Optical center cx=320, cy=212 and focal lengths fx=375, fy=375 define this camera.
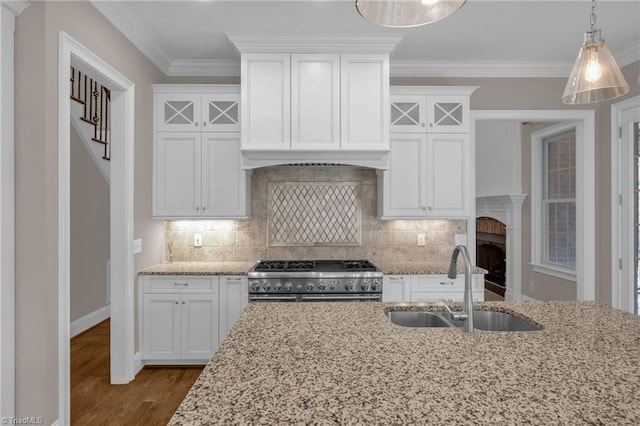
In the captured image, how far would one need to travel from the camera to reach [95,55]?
8.25 feet

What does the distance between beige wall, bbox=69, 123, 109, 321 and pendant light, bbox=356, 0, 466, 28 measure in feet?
12.7

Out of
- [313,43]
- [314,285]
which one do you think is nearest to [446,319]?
[314,285]

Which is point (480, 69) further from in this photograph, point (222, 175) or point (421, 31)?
point (222, 175)

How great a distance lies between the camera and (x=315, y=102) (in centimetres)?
323

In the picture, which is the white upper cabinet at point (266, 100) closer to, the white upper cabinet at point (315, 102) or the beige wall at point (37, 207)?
the white upper cabinet at point (315, 102)

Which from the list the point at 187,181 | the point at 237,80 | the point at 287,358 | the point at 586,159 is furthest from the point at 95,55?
the point at 586,159

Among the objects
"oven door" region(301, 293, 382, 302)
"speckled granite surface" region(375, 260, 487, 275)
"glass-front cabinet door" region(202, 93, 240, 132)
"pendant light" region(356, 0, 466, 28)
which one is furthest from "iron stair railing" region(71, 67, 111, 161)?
"pendant light" region(356, 0, 466, 28)

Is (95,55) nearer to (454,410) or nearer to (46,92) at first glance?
(46,92)

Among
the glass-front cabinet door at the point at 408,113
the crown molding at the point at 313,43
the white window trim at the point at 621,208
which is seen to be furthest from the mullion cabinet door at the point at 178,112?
the white window trim at the point at 621,208

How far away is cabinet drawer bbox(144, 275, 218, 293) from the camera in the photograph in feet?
10.4

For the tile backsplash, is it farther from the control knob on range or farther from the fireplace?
the fireplace

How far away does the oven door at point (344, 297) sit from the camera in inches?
122

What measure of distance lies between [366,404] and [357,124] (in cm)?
265

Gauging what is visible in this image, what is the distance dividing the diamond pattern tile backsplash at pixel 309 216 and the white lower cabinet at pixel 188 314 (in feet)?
2.50
